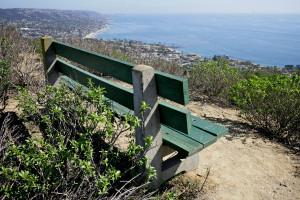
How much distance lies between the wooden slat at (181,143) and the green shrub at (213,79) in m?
3.59

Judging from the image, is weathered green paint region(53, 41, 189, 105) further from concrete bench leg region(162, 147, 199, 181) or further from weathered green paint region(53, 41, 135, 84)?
concrete bench leg region(162, 147, 199, 181)

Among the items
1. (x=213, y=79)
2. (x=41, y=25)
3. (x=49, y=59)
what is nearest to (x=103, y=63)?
(x=49, y=59)

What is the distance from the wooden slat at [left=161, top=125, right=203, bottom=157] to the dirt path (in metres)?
0.70

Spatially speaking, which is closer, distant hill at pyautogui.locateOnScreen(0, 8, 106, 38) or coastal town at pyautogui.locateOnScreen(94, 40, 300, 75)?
coastal town at pyautogui.locateOnScreen(94, 40, 300, 75)

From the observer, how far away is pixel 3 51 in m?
5.36

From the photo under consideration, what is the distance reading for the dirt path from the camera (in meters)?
2.41

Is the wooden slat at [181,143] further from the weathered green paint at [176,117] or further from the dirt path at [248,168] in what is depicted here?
the dirt path at [248,168]

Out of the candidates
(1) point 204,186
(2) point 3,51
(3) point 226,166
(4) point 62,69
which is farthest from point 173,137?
(2) point 3,51

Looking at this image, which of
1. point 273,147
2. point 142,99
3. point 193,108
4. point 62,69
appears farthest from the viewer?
point 193,108

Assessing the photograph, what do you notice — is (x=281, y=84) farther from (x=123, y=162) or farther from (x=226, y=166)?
(x=123, y=162)

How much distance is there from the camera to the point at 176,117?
1.68 metres

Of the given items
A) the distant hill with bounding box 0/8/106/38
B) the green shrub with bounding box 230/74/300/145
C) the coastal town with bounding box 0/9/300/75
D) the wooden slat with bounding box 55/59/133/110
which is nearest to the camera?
the wooden slat with bounding box 55/59/133/110

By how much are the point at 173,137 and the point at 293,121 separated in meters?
2.56

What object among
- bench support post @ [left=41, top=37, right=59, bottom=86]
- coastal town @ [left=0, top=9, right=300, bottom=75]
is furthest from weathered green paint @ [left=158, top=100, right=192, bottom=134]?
coastal town @ [left=0, top=9, right=300, bottom=75]
